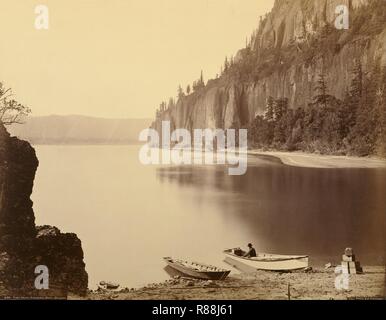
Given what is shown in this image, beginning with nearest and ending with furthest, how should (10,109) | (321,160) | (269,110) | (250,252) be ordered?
(250,252) → (10,109) → (321,160) → (269,110)

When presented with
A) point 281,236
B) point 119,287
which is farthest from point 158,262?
point 281,236

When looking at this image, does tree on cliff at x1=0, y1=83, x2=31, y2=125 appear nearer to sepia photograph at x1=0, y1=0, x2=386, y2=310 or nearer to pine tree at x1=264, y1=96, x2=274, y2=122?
sepia photograph at x1=0, y1=0, x2=386, y2=310

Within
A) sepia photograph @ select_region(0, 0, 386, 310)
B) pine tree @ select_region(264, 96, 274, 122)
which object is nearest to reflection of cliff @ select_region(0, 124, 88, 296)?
sepia photograph @ select_region(0, 0, 386, 310)

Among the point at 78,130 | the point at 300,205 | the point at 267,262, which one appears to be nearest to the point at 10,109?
the point at 78,130

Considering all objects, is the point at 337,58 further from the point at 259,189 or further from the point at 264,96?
the point at 259,189

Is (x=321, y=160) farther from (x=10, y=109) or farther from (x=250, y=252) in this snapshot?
(x=10, y=109)
